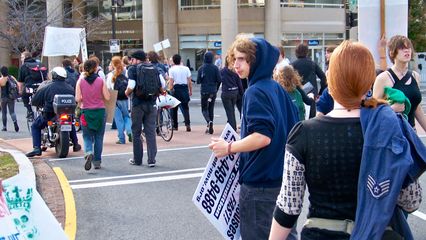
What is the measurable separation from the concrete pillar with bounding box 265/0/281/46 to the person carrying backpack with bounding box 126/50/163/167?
32799mm

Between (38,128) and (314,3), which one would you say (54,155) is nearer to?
(38,128)

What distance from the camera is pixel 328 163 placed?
265 cm

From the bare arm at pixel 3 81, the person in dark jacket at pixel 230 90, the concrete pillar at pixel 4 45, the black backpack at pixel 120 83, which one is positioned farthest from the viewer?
the concrete pillar at pixel 4 45

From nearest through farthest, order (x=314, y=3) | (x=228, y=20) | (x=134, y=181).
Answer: (x=134, y=181)
(x=228, y=20)
(x=314, y=3)

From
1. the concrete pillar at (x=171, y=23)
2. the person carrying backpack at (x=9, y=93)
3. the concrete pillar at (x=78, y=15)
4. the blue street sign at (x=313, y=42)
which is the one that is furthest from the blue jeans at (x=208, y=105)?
the blue street sign at (x=313, y=42)

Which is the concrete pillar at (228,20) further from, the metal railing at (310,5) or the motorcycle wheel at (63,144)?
the motorcycle wheel at (63,144)

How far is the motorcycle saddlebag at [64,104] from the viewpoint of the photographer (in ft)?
36.7

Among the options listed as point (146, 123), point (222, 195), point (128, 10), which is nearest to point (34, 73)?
point (146, 123)

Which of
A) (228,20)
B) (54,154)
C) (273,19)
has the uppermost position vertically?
(273,19)

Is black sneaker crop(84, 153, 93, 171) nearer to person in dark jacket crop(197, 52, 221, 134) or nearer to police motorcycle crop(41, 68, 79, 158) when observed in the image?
police motorcycle crop(41, 68, 79, 158)

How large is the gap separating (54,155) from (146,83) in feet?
10.8

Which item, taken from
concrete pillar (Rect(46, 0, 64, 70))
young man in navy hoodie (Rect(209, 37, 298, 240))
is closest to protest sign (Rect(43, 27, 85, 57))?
young man in navy hoodie (Rect(209, 37, 298, 240))

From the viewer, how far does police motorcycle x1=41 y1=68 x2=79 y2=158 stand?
36.9ft

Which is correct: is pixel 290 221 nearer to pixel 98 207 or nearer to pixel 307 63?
pixel 98 207
